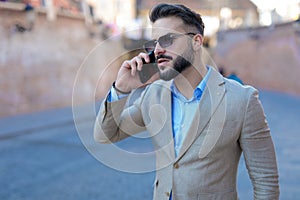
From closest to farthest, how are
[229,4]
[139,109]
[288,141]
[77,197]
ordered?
[139,109], [77,197], [288,141], [229,4]

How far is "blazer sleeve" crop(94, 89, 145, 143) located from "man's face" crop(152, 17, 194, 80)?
22cm

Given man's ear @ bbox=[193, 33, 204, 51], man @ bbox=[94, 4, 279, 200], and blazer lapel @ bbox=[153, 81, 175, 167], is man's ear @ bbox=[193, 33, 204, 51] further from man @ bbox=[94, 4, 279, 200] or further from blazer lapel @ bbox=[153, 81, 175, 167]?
blazer lapel @ bbox=[153, 81, 175, 167]

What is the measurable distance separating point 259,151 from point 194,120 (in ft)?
0.88

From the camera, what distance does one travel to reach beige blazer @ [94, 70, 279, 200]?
4.71ft

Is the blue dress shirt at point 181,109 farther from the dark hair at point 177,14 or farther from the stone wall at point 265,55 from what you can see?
the stone wall at point 265,55

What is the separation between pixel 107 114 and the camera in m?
1.61

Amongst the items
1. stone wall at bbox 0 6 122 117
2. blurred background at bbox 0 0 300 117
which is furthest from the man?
stone wall at bbox 0 6 122 117

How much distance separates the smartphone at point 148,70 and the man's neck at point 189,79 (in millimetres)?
106

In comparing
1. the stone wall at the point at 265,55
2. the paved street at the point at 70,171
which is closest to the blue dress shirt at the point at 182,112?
the paved street at the point at 70,171

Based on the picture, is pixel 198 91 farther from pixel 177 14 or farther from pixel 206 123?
pixel 177 14

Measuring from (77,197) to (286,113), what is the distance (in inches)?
351

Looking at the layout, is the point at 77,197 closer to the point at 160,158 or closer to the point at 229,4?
the point at 160,158

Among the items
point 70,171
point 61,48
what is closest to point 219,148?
point 70,171

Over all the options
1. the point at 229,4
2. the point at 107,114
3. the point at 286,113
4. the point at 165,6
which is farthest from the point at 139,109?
the point at 229,4
